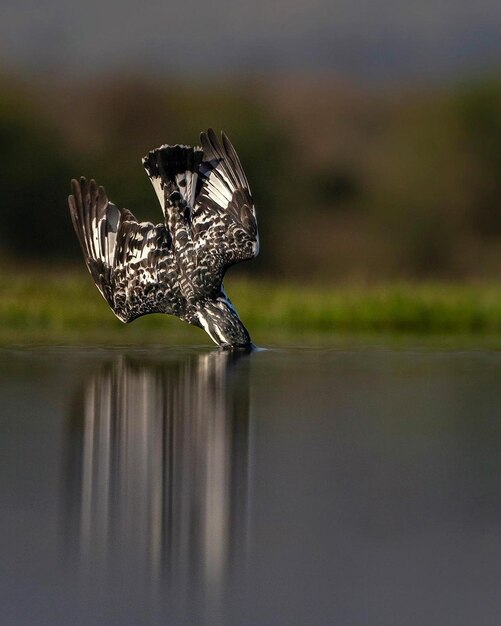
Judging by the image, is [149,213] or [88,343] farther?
[149,213]

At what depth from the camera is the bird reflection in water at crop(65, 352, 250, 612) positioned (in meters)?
3.06

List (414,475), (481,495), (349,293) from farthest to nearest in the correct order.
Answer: (349,293) < (414,475) < (481,495)

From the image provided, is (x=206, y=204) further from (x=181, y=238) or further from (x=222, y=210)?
(x=181, y=238)

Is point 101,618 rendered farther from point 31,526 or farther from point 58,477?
point 58,477

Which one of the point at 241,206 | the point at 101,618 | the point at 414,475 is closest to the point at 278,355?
the point at 241,206

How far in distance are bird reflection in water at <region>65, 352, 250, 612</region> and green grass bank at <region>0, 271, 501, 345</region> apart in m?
4.18

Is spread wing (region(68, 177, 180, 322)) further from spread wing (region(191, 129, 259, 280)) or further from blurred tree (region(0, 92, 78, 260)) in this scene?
blurred tree (region(0, 92, 78, 260))

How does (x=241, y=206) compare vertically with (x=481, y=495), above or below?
above

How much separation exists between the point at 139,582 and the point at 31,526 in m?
0.58

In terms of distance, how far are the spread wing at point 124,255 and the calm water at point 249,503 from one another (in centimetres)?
158

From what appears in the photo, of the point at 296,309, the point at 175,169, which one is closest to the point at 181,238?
the point at 175,169

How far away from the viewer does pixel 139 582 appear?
112 inches

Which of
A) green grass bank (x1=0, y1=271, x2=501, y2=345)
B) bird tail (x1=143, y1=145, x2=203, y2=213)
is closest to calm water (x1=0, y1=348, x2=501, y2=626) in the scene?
bird tail (x1=143, y1=145, x2=203, y2=213)

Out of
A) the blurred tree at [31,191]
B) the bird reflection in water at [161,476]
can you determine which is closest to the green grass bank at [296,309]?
the blurred tree at [31,191]
